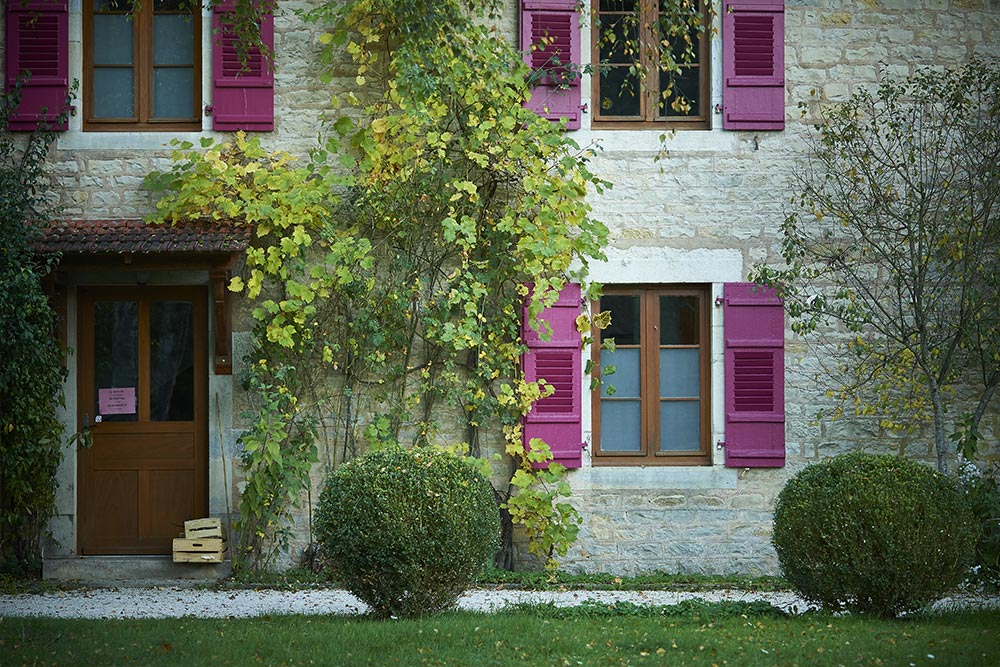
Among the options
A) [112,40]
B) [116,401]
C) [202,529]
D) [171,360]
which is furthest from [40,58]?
[202,529]

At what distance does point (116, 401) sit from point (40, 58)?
2485mm

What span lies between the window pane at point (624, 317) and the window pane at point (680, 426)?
536 millimetres

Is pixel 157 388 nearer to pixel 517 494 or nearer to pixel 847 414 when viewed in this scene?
pixel 517 494

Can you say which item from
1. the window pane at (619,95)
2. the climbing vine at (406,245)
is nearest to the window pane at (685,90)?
the window pane at (619,95)

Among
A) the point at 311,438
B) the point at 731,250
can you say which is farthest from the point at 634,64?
the point at 311,438

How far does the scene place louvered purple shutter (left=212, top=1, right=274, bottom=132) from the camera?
9.09 m

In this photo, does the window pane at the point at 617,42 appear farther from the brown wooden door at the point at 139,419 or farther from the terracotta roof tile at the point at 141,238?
the brown wooden door at the point at 139,419

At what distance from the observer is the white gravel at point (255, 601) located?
24.6 feet

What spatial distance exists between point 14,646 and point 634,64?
225 inches

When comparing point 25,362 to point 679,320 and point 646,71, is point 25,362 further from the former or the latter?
point 646,71

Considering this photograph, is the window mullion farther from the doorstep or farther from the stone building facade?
the doorstep

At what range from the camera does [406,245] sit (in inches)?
358

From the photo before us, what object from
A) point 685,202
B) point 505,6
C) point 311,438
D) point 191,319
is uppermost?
point 505,6

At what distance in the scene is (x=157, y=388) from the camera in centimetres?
927
